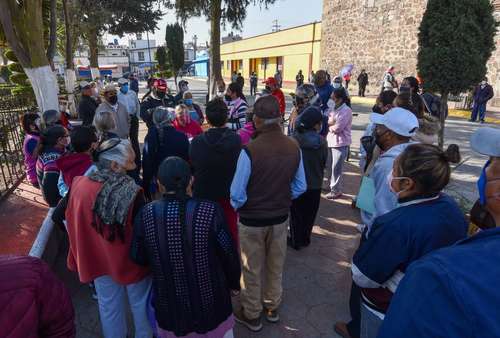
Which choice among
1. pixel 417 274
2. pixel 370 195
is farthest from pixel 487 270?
pixel 370 195

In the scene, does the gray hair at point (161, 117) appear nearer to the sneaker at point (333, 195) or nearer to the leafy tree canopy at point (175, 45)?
the sneaker at point (333, 195)

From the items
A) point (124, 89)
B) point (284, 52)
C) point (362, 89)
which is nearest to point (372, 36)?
point (362, 89)

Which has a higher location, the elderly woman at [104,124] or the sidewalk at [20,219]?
the elderly woman at [104,124]

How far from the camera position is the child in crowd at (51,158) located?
10.0ft

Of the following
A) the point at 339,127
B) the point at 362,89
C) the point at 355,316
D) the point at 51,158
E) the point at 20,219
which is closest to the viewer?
the point at 355,316

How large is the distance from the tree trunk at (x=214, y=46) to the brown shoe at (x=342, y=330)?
1113 cm

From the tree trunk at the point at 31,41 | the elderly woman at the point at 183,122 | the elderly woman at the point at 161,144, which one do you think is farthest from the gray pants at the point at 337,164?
the tree trunk at the point at 31,41

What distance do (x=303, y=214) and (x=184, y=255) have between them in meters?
2.36

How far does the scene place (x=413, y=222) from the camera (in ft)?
5.08

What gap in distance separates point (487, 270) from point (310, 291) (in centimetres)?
280

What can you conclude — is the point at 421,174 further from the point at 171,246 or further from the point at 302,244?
the point at 302,244

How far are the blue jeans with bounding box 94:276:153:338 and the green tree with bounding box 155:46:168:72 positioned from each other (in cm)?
2817

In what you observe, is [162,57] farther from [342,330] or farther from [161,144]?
[342,330]

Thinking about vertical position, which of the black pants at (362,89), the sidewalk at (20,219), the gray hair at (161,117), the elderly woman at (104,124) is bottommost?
the sidewalk at (20,219)
